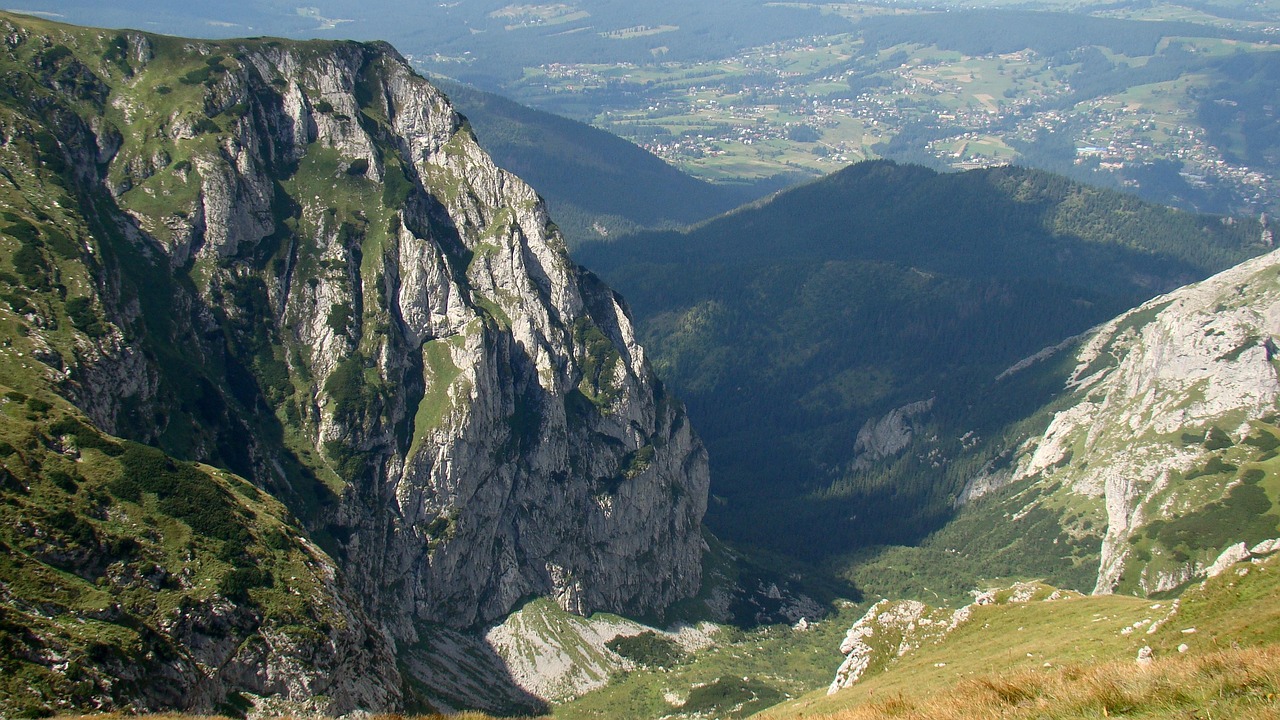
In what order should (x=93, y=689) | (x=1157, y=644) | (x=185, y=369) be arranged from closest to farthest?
(x=1157, y=644) → (x=93, y=689) → (x=185, y=369)

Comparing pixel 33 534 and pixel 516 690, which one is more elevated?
pixel 33 534

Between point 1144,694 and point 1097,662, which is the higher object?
point 1144,694

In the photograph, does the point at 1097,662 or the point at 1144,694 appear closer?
the point at 1144,694

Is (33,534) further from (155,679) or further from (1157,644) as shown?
(1157,644)

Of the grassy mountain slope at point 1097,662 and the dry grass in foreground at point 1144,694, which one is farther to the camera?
the grassy mountain slope at point 1097,662

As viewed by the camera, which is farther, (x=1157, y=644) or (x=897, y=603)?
(x=897, y=603)

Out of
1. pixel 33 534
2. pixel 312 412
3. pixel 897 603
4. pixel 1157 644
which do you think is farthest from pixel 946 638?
pixel 312 412

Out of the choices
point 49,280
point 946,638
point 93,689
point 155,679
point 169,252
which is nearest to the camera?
point 93,689

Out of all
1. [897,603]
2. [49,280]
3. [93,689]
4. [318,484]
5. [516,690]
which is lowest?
[516,690]
